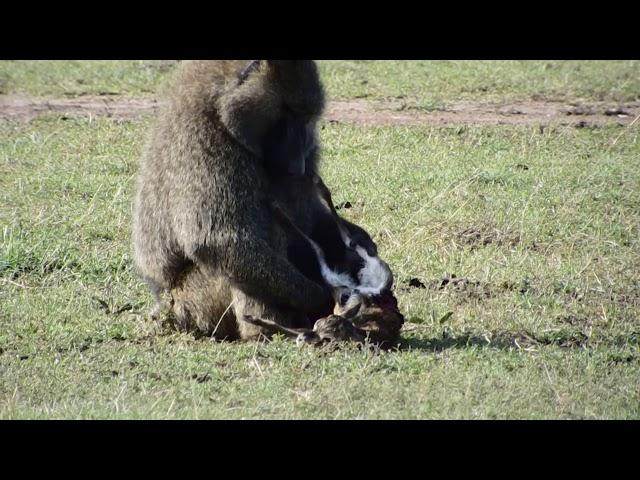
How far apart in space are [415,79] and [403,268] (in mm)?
5149

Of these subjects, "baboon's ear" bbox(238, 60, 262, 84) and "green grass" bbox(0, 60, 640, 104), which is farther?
"green grass" bbox(0, 60, 640, 104)

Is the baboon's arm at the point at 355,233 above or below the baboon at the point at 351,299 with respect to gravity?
above

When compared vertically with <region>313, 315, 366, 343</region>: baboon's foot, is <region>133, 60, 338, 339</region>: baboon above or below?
above

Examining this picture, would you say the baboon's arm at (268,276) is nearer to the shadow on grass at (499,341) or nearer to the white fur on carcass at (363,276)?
the white fur on carcass at (363,276)

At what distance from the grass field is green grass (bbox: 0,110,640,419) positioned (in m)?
0.02

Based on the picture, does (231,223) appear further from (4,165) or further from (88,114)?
(88,114)

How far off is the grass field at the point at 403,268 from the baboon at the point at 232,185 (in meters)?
0.27

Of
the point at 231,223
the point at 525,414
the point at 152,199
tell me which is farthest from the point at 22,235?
the point at 525,414

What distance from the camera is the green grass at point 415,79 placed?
38.5ft

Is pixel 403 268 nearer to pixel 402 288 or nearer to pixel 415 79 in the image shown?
pixel 402 288

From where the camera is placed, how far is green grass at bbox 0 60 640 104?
11.7 meters

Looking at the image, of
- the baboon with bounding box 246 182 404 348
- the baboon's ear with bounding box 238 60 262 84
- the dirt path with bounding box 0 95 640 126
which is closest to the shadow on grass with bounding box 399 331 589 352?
the baboon with bounding box 246 182 404 348

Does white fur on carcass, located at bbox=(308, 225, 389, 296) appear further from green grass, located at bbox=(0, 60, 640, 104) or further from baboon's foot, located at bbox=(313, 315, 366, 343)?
green grass, located at bbox=(0, 60, 640, 104)

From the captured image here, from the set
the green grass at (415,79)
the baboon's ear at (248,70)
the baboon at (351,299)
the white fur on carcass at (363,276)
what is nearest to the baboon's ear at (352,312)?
the baboon at (351,299)
